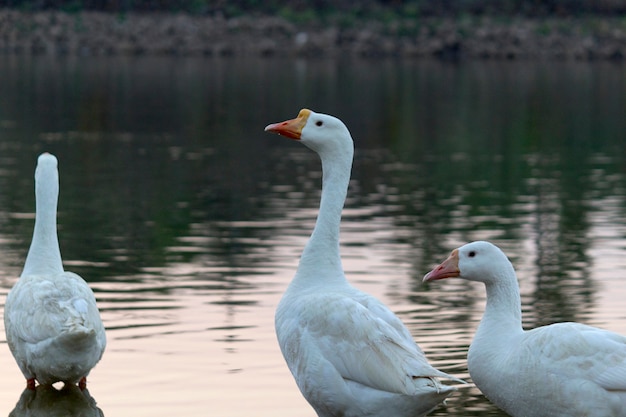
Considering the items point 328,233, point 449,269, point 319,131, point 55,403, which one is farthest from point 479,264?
point 55,403

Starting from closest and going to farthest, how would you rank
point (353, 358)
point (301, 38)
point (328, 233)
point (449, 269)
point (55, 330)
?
point (353, 358), point (449, 269), point (328, 233), point (55, 330), point (301, 38)

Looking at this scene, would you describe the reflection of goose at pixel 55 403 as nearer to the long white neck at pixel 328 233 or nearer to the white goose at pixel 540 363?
the long white neck at pixel 328 233

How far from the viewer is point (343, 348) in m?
8.36

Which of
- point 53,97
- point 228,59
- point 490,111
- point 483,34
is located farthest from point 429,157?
point 483,34

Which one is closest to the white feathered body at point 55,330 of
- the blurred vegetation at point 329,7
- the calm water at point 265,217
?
the calm water at point 265,217

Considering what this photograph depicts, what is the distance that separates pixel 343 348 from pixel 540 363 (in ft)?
3.70

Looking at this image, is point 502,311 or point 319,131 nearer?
point 502,311

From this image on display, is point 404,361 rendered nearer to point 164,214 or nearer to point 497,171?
point 164,214

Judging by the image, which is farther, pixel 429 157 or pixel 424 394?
A: pixel 429 157

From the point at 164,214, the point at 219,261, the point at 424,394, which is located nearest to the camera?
the point at 424,394

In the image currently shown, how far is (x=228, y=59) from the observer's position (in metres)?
75.2

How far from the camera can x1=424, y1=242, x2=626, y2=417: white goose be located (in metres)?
8.24

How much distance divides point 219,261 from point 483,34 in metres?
66.1

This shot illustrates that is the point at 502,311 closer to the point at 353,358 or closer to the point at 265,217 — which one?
the point at 353,358
